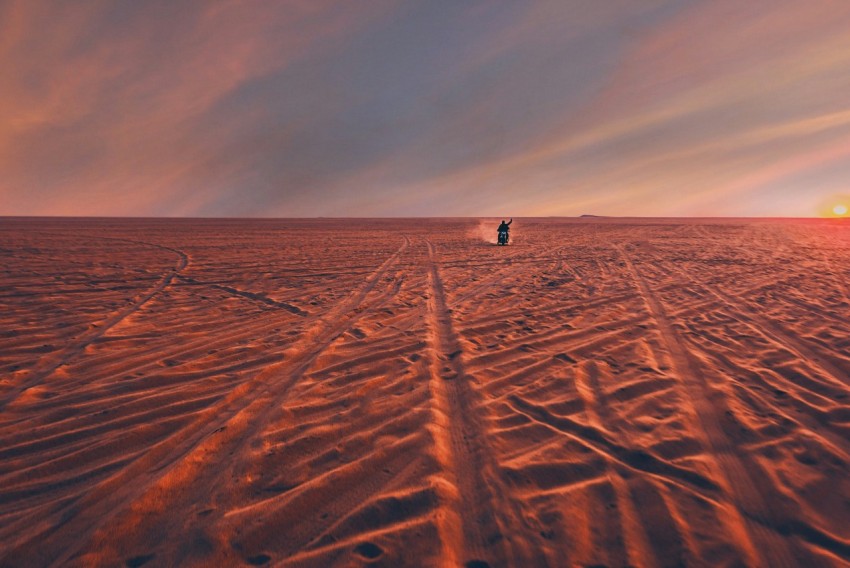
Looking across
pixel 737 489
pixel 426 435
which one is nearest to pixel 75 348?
pixel 426 435

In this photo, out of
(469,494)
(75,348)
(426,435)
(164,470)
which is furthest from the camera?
(75,348)

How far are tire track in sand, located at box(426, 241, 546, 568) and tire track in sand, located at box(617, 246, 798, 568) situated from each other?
1.22 m

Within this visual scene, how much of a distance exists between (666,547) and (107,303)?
9305mm

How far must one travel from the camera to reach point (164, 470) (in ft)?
9.34

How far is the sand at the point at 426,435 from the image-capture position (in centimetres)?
A: 227

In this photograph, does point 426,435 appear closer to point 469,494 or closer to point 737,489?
point 469,494

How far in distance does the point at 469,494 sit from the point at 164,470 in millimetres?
2143

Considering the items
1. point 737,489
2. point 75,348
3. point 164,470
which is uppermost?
point 75,348

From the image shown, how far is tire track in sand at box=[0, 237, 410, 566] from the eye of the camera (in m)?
2.23

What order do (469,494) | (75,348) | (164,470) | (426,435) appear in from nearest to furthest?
(469,494) → (164,470) → (426,435) → (75,348)

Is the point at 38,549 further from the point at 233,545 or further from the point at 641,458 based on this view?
the point at 641,458

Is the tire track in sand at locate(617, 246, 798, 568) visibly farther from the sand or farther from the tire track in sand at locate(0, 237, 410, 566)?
the tire track in sand at locate(0, 237, 410, 566)

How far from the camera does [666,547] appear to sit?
2232 millimetres

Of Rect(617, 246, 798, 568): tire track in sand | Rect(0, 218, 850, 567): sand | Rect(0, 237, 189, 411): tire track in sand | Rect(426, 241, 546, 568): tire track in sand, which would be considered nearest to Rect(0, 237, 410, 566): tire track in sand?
Rect(0, 218, 850, 567): sand
